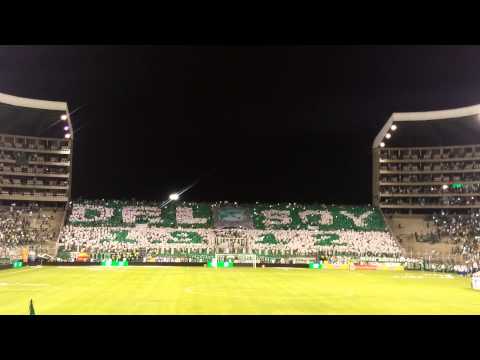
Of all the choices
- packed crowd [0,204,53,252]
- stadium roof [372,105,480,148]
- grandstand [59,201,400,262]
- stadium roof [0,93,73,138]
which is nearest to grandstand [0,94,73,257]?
stadium roof [0,93,73,138]

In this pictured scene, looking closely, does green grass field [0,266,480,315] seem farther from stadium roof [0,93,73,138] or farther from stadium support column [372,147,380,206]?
stadium support column [372,147,380,206]

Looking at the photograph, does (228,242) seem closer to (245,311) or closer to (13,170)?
(13,170)

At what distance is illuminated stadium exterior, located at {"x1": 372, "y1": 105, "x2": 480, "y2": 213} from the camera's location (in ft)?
297

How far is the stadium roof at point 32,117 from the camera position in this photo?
86.9m

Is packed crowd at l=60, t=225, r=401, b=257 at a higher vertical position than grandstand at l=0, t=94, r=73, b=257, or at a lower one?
lower

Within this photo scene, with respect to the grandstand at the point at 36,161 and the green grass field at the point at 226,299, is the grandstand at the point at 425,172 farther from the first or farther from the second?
the green grass field at the point at 226,299

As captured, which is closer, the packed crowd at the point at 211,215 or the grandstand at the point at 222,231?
the grandstand at the point at 222,231

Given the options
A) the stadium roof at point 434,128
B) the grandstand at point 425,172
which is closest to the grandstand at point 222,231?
the grandstand at point 425,172

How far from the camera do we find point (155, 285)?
36812 mm

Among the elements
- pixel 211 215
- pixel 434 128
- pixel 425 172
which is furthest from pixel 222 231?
pixel 434 128

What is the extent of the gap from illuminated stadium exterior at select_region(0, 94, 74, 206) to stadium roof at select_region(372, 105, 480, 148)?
169 ft

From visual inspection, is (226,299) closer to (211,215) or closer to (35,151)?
(211,215)

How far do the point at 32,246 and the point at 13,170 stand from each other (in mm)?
18586

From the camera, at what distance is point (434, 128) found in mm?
95562
